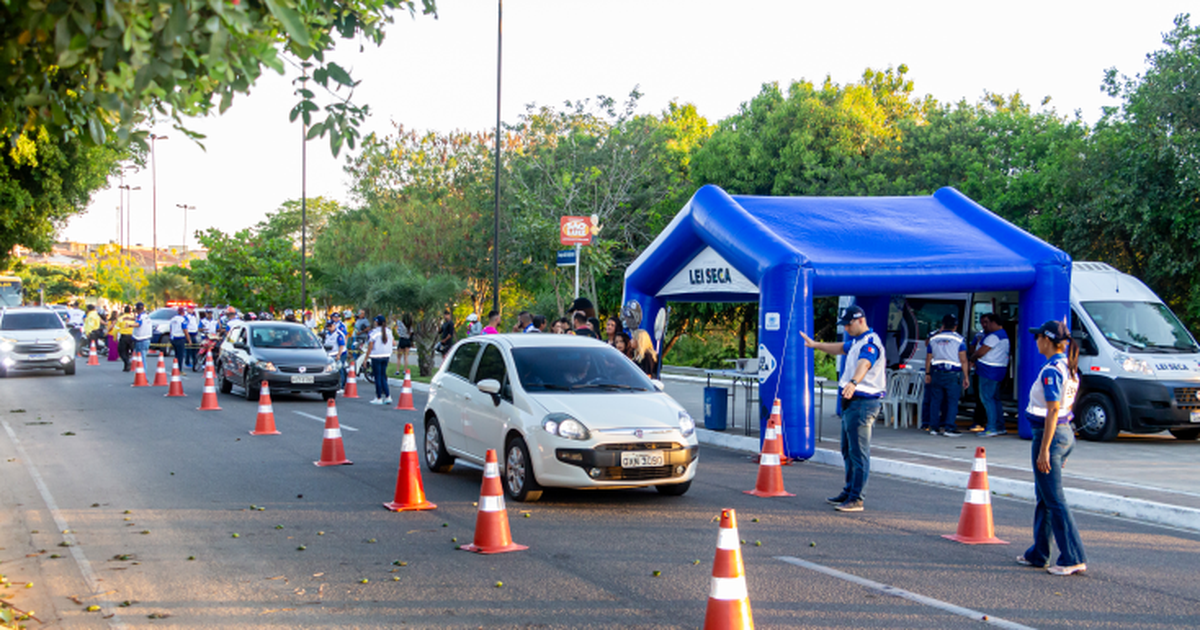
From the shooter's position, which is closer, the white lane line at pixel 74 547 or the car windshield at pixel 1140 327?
the white lane line at pixel 74 547

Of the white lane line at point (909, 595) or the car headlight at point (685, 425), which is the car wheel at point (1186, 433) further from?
the white lane line at point (909, 595)

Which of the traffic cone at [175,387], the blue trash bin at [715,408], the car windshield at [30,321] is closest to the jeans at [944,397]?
the blue trash bin at [715,408]

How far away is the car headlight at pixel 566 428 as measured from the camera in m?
8.68

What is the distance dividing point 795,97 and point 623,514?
74.2ft

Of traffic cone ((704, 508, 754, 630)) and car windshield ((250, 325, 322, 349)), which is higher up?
car windshield ((250, 325, 322, 349))

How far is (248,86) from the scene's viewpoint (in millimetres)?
4535

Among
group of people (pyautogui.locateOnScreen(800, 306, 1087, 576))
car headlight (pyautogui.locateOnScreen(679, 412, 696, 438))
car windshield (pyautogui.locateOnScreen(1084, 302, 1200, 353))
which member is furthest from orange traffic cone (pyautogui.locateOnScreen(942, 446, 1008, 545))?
car windshield (pyautogui.locateOnScreen(1084, 302, 1200, 353))

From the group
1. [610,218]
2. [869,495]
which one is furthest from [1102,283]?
[610,218]

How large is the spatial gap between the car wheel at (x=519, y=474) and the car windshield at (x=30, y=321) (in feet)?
70.3

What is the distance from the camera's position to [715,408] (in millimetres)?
15062

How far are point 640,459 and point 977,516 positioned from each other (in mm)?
2801

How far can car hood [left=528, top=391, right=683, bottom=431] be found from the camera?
8812 mm

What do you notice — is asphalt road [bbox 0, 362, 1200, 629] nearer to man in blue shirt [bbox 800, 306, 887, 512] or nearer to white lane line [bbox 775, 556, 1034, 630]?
white lane line [bbox 775, 556, 1034, 630]

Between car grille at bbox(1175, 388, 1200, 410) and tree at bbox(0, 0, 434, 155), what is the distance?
1301cm
